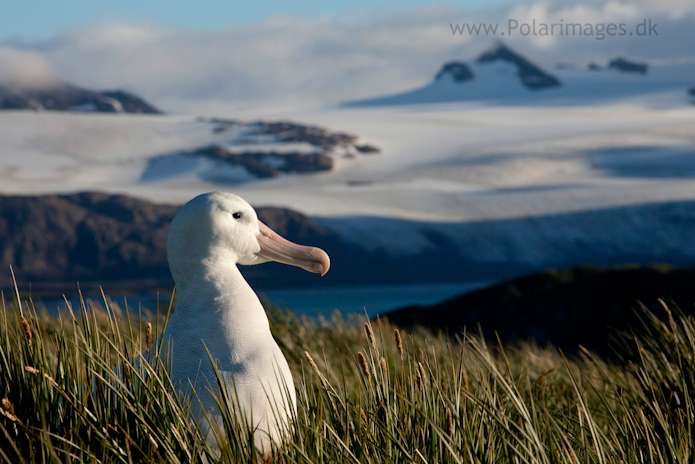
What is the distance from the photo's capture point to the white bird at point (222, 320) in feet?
7.76

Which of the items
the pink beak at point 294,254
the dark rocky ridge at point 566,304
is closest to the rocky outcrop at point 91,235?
the dark rocky ridge at point 566,304

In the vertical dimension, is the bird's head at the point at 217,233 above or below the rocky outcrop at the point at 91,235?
above

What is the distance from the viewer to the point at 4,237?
194 metres

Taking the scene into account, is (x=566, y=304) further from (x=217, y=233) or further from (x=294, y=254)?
(x=217, y=233)

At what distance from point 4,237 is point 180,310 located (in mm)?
219579

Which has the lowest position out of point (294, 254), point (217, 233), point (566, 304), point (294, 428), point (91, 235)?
point (91, 235)

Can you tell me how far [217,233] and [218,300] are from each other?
0.27m

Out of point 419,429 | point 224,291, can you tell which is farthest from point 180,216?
point 419,429

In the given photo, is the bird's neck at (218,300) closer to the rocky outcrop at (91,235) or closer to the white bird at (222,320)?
the white bird at (222,320)

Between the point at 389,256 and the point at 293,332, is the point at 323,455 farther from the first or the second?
the point at 389,256

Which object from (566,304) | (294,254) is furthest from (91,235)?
(294,254)

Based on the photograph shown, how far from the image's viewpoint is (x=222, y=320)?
243 cm

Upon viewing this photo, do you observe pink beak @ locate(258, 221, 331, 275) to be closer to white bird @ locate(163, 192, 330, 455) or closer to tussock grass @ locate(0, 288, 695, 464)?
white bird @ locate(163, 192, 330, 455)

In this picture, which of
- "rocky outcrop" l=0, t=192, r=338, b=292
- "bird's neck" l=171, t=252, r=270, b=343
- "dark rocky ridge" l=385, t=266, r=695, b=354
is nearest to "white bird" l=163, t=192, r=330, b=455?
"bird's neck" l=171, t=252, r=270, b=343
